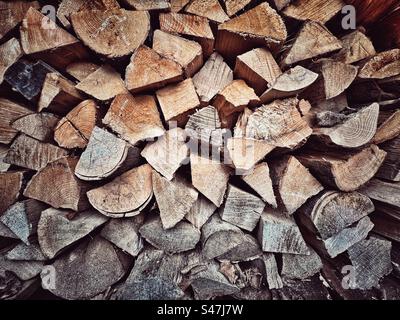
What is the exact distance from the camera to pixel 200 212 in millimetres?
1299

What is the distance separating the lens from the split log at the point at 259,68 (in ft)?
4.12

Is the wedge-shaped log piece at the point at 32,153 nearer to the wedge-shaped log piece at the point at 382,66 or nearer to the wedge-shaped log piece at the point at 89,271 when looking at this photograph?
the wedge-shaped log piece at the point at 89,271

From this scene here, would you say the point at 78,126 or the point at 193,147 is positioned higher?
the point at 78,126

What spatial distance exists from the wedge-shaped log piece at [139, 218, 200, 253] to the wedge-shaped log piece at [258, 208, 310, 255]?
302mm

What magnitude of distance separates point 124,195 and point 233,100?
25.0 inches

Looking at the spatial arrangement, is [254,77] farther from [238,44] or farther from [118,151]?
[118,151]

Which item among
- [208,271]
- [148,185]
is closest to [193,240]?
[208,271]

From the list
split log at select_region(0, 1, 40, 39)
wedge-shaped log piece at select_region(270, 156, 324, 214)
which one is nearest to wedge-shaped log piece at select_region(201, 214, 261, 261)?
wedge-shaped log piece at select_region(270, 156, 324, 214)

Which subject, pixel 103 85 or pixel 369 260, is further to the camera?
pixel 369 260

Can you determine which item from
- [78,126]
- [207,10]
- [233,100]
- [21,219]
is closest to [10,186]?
[21,219]

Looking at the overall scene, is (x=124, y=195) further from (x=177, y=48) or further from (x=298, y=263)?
(x=298, y=263)

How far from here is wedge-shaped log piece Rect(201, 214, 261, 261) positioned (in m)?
1.27

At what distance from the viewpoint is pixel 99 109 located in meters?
1.27
